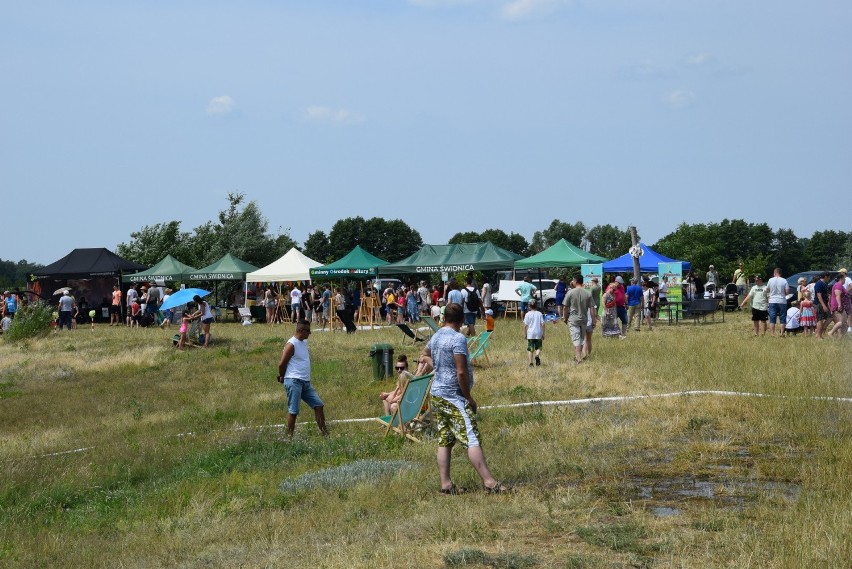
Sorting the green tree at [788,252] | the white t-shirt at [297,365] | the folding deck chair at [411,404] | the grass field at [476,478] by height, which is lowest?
the grass field at [476,478]

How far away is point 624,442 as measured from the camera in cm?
1046

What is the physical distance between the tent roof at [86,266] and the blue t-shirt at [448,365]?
3497cm

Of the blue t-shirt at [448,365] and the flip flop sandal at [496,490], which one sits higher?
the blue t-shirt at [448,365]

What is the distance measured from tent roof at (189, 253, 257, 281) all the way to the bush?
10182 millimetres

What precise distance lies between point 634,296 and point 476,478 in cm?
1836

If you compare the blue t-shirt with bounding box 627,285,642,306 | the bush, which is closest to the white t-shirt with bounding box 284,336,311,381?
the blue t-shirt with bounding box 627,285,642,306

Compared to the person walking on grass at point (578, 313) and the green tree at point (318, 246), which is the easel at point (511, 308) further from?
the green tree at point (318, 246)

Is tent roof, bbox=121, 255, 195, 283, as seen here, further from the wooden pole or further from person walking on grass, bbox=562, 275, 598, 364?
person walking on grass, bbox=562, 275, 598, 364

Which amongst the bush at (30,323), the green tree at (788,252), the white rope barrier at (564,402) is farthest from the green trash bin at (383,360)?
the green tree at (788,252)

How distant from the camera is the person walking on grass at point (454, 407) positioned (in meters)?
8.23

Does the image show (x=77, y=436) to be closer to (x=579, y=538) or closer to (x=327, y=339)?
(x=579, y=538)

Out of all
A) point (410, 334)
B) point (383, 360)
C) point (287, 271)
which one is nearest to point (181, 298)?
point (410, 334)

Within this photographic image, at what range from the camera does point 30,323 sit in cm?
3056

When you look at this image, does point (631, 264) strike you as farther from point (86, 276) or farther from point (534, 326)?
point (86, 276)
